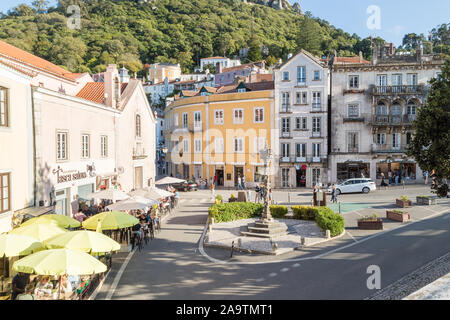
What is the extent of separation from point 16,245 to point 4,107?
22.4ft

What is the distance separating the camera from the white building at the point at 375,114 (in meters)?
41.0

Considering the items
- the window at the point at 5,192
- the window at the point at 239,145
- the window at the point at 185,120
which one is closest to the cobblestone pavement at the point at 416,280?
the window at the point at 5,192

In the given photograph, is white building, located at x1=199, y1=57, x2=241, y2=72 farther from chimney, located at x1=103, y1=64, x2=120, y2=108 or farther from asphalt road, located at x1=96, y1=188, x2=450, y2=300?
asphalt road, located at x1=96, y1=188, x2=450, y2=300

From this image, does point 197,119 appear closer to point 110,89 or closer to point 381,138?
point 110,89

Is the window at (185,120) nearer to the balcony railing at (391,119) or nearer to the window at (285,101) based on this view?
the window at (285,101)

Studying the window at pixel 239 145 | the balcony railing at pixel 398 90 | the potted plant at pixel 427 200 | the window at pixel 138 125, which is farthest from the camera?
the window at pixel 239 145

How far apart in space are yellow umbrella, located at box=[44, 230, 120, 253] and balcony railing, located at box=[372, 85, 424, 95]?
3767cm

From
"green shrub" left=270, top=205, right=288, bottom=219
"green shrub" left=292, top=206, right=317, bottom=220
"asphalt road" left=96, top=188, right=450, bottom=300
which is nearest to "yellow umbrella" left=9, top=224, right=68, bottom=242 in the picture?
"asphalt road" left=96, top=188, right=450, bottom=300

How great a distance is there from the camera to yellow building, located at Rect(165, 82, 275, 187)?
4312 centimetres

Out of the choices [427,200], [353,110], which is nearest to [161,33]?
[353,110]

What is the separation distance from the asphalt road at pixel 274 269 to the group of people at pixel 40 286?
3.58 feet

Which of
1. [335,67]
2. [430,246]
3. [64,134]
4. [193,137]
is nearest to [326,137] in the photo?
[335,67]

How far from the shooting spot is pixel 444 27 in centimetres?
10162

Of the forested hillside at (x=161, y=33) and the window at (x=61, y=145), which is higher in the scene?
the forested hillside at (x=161, y=33)
